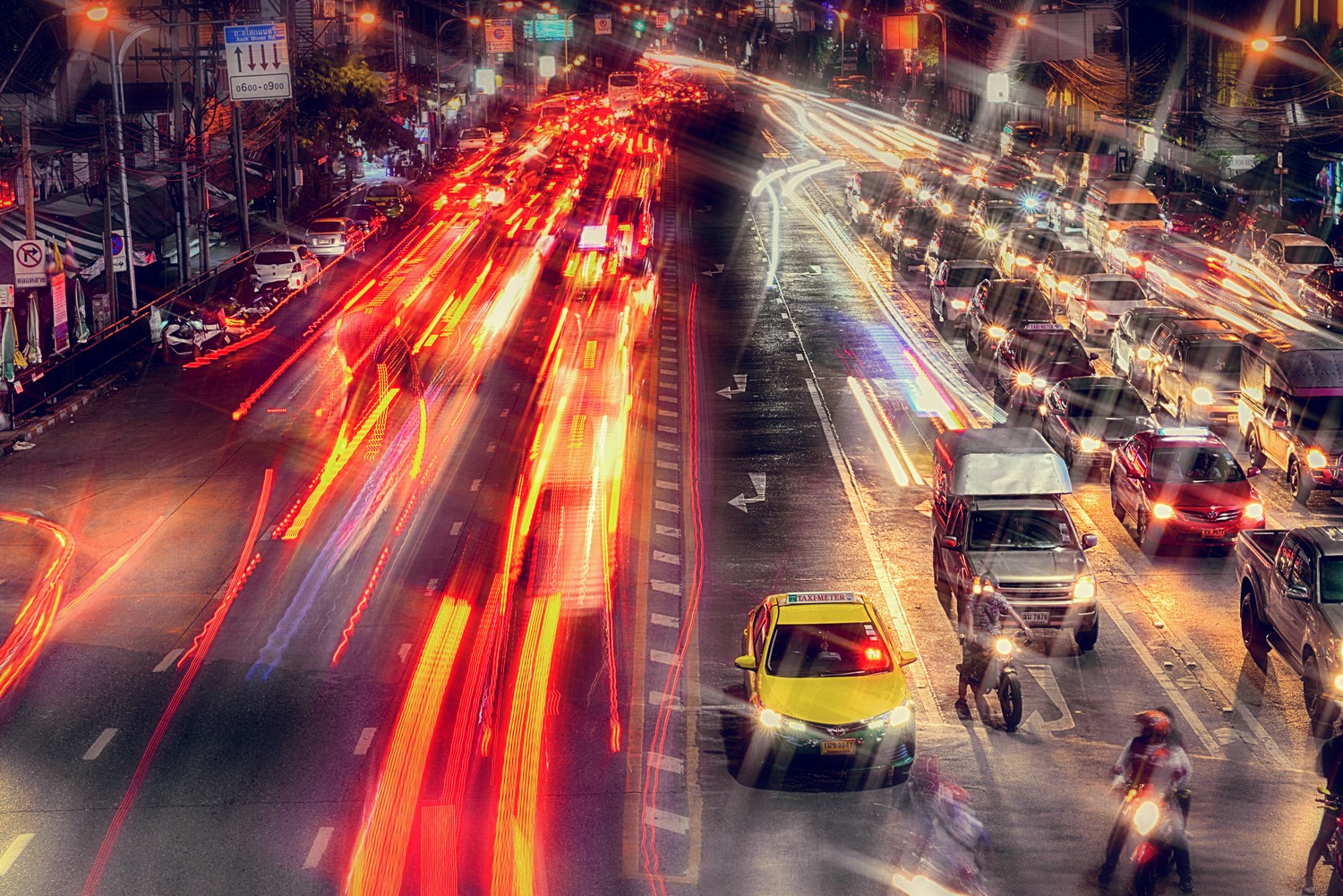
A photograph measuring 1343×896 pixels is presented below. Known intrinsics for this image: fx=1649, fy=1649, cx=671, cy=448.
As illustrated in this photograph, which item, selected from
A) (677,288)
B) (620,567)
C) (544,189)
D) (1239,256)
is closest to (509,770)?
(620,567)

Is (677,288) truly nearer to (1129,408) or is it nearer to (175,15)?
(175,15)

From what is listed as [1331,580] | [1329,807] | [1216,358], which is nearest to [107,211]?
[1216,358]

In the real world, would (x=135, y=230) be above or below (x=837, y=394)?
below

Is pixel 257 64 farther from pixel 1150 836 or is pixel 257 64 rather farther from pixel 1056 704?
pixel 1150 836

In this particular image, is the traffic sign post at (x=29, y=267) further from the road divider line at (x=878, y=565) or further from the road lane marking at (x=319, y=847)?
the road lane marking at (x=319, y=847)

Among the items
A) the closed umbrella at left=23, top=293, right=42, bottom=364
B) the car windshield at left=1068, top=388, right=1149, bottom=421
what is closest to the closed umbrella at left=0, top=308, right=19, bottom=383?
the closed umbrella at left=23, top=293, right=42, bottom=364

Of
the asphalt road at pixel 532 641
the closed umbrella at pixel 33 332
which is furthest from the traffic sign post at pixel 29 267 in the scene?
the asphalt road at pixel 532 641
